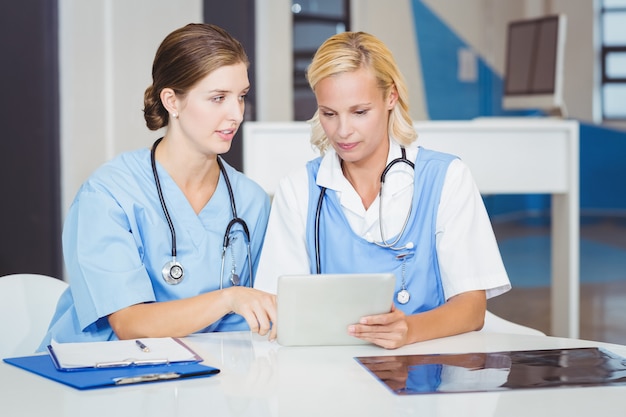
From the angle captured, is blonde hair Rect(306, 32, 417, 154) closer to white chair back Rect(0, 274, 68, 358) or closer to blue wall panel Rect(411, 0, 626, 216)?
white chair back Rect(0, 274, 68, 358)

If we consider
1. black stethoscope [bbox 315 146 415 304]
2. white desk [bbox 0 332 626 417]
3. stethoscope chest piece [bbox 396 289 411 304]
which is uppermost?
black stethoscope [bbox 315 146 415 304]

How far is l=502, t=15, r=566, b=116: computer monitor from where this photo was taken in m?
4.21

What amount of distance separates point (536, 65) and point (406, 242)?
2.85m

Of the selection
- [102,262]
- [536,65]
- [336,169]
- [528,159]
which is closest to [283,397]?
[102,262]

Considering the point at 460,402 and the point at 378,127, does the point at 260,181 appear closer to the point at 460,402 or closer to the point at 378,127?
the point at 378,127

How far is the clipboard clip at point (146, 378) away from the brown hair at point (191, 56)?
2.36ft

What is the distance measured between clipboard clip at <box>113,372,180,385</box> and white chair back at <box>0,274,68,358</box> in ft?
2.11

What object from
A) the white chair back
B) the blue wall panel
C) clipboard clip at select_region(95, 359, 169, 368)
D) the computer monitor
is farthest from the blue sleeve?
the blue wall panel

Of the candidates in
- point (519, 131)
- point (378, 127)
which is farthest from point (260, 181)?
point (378, 127)

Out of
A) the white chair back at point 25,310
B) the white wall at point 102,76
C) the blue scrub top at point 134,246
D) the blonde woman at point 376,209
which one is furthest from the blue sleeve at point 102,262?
the white wall at point 102,76

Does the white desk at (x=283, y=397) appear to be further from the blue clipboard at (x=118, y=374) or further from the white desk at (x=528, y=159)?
the white desk at (x=528, y=159)

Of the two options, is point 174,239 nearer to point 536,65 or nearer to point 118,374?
point 118,374

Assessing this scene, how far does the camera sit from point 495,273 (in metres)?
1.71

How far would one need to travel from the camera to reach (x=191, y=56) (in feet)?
5.76
